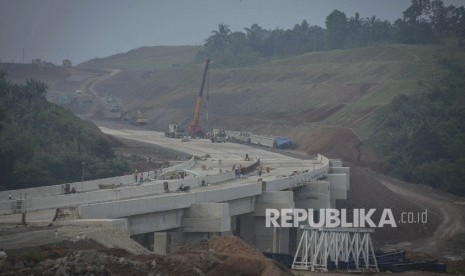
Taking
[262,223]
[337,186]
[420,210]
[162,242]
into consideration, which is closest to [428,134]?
[420,210]

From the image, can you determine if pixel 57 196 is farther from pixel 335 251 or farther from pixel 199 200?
pixel 335 251

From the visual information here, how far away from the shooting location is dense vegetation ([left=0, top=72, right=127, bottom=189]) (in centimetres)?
7925

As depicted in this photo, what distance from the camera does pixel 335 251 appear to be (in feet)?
188

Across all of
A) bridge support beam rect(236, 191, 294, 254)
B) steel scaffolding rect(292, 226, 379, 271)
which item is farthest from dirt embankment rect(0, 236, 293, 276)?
bridge support beam rect(236, 191, 294, 254)

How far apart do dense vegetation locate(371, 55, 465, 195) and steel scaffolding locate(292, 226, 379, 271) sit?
1874 inches

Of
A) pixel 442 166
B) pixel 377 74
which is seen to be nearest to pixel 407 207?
pixel 442 166

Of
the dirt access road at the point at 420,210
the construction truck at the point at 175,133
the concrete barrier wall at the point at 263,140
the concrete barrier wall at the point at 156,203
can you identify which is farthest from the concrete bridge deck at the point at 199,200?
the construction truck at the point at 175,133

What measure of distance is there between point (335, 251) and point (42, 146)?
4616cm

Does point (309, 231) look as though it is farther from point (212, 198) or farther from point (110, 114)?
point (110, 114)

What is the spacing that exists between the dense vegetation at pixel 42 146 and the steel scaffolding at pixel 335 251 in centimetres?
2825

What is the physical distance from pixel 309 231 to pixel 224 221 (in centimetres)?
792

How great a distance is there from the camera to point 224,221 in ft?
186

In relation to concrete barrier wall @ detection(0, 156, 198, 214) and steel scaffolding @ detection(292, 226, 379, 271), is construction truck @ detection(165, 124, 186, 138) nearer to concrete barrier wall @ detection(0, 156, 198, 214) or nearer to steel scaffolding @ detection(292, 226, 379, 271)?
concrete barrier wall @ detection(0, 156, 198, 214)

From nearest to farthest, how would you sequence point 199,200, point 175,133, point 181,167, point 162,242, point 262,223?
1. point 162,242
2. point 199,200
3. point 262,223
4. point 181,167
5. point 175,133
